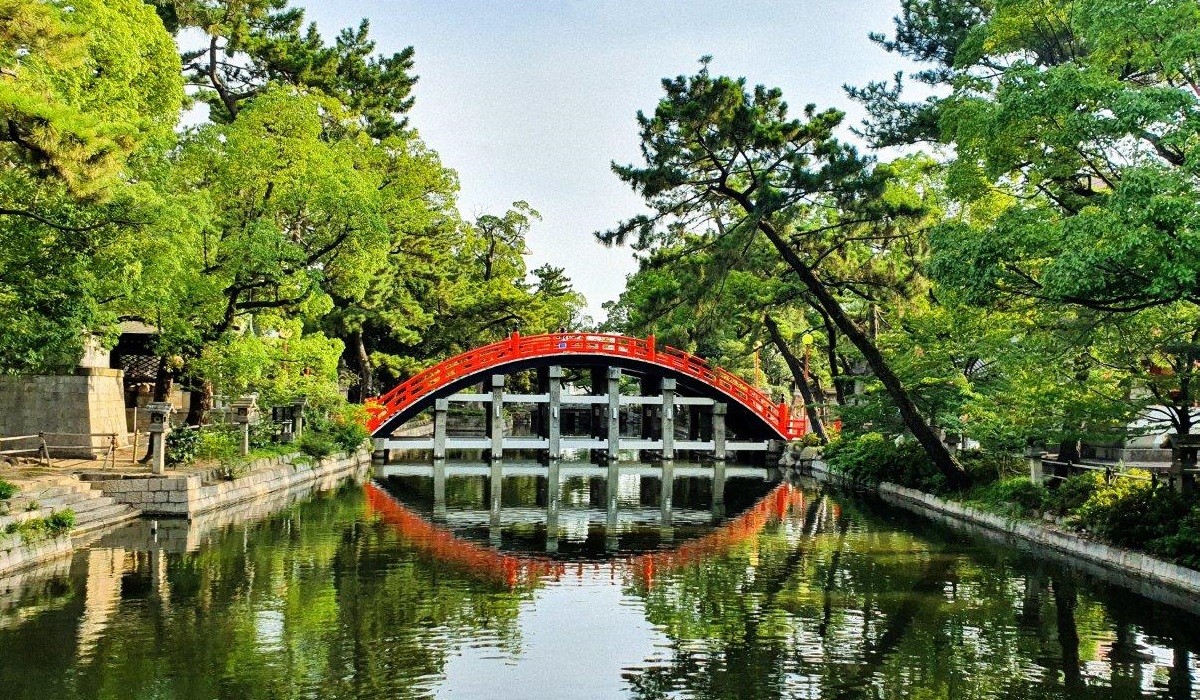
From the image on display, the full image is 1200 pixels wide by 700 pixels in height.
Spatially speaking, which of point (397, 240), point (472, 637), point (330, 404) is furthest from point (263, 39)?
point (472, 637)

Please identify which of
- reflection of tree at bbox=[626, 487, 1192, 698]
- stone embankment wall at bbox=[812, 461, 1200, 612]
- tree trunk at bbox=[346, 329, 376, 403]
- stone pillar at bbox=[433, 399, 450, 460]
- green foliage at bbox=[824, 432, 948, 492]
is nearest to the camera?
reflection of tree at bbox=[626, 487, 1192, 698]

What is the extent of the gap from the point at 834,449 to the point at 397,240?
1884 cm

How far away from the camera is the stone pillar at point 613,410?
37656 mm

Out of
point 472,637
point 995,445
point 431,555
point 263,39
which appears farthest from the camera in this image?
point 263,39

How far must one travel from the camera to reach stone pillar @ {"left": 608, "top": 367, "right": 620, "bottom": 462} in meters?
37.7

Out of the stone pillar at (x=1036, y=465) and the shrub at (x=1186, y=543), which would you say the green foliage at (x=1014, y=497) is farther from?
the shrub at (x=1186, y=543)

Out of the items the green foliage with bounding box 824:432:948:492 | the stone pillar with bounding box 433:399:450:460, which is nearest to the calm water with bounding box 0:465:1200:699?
the green foliage with bounding box 824:432:948:492

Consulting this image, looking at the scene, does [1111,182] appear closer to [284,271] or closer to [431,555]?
[431,555]

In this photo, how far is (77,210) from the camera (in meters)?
14.6

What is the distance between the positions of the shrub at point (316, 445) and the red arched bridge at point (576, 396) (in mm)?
4089

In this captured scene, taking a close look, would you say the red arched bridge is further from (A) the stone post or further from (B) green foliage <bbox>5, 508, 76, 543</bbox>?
(B) green foliage <bbox>5, 508, 76, 543</bbox>

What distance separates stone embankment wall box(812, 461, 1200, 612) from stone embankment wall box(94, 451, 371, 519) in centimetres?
1632

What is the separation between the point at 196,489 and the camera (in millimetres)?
19734

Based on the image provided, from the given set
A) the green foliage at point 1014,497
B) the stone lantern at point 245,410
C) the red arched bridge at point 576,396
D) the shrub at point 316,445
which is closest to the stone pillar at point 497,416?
the red arched bridge at point 576,396
